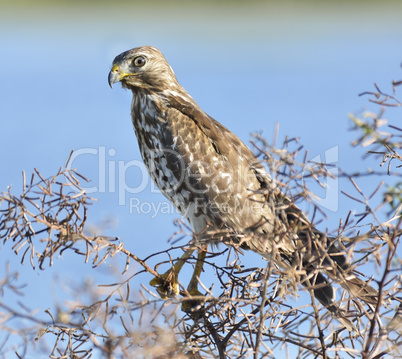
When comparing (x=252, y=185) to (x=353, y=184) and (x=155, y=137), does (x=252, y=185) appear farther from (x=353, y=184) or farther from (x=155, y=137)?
(x=353, y=184)

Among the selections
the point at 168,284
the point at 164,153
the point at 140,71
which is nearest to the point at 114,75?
the point at 140,71

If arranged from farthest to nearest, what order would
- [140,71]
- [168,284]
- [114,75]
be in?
[140,71], [114,75], [168,284]

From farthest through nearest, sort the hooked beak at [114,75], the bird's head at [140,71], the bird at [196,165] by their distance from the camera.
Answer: the bird's head at [140,71] < the hooked beak at [114,75] < the bird at [196,165]

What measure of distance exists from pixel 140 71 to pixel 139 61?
0.11 m

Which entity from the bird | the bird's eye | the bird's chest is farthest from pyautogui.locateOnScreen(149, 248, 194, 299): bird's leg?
the bird's eye

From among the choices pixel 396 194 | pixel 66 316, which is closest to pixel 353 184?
pixel 396 194

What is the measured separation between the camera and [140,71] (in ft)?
18.7

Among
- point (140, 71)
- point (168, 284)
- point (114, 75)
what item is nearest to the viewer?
point (168, 284)

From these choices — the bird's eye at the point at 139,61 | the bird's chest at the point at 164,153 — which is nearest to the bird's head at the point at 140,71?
the bird's eye at the point at 139,61

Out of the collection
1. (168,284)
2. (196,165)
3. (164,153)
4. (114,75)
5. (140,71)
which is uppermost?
(140,71)

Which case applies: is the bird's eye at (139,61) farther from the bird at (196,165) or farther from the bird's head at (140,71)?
the bird at (196,165)

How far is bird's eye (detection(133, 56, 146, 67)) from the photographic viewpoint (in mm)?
5684

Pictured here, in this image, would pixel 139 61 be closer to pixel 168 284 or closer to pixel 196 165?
pixel 196 165

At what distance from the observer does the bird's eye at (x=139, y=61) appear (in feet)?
18.6
